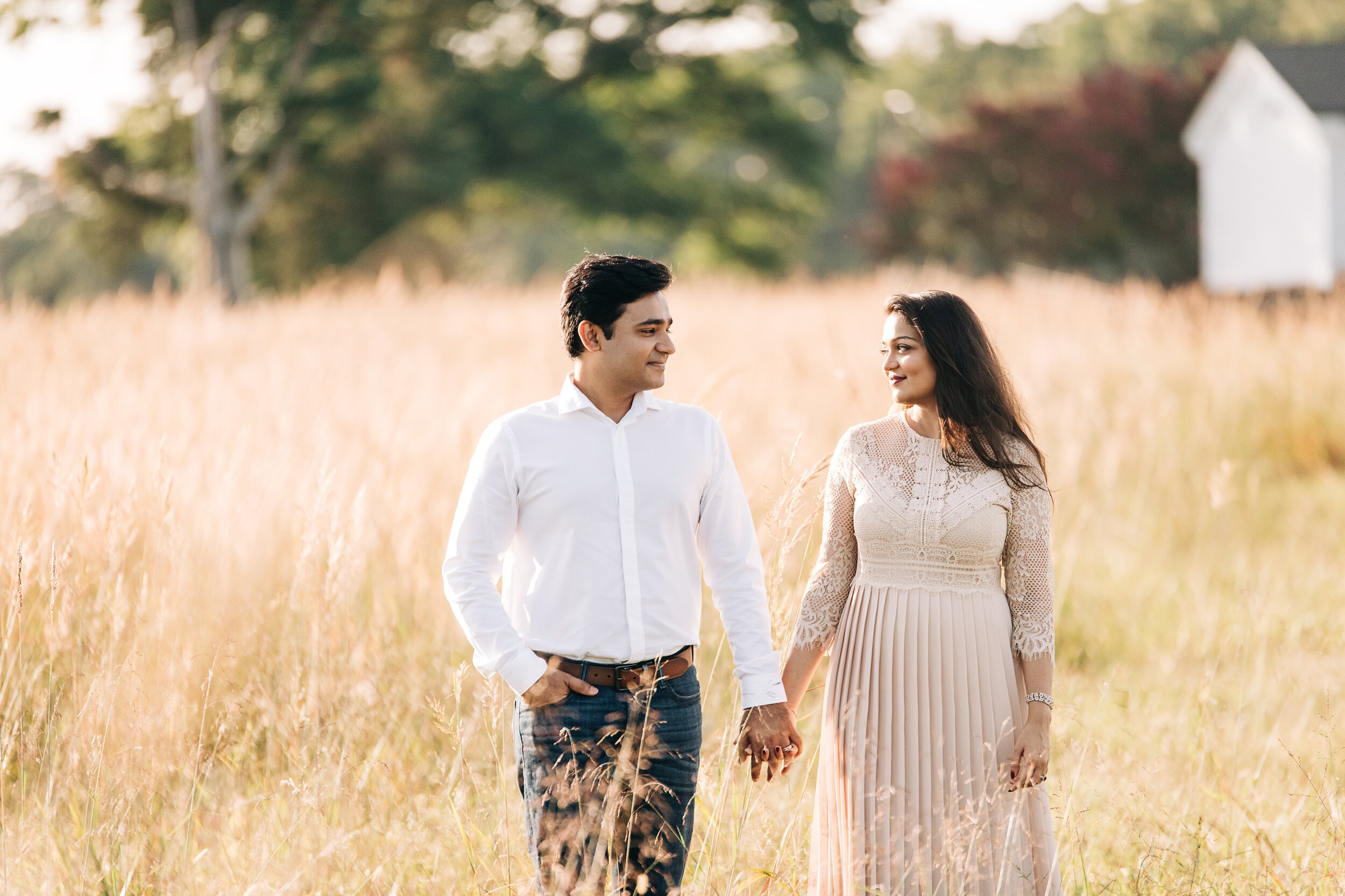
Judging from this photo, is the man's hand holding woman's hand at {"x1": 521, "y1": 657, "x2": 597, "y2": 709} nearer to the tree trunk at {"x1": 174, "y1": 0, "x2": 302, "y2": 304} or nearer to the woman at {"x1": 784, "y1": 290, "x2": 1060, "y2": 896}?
the woman at {"x1": 784, "y1": 290, "x2": 1060, "y2": 896}

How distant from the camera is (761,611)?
2.34 meters

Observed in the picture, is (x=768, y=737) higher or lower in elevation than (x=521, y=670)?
lower

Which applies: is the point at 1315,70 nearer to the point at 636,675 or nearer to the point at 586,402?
the point at 586,402

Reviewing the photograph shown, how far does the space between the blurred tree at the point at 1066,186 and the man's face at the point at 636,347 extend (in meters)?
24.5

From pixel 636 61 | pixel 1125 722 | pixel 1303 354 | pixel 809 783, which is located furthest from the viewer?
pixel 636 61

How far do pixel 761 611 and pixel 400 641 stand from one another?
1.76 meters

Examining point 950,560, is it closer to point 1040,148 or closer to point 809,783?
point 809,783

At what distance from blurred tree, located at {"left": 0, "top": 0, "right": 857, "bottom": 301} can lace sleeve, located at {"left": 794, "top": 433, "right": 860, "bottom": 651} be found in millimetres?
15321

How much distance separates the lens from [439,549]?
4137 mm

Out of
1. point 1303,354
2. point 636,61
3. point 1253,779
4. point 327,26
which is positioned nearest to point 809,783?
point 1253,779

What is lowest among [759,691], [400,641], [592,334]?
[400,641]

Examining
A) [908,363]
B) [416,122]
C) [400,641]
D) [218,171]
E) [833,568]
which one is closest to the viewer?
[908,363]

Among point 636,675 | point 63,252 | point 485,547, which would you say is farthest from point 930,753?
point 63,252

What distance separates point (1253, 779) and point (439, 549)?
8.67ft
